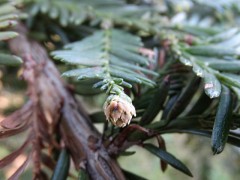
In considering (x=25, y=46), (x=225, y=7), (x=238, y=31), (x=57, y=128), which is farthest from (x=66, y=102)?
(x=225, y=7)

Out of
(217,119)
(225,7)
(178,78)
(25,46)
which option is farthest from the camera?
(225,7)

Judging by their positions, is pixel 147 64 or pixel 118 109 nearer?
pixel 118 109

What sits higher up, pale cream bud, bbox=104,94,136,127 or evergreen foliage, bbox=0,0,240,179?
pale cream bud, bbox=104,94,136,127

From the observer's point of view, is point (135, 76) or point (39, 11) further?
point (39, 11)

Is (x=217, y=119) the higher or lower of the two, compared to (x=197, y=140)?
higher

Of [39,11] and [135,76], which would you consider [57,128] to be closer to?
[135,76]

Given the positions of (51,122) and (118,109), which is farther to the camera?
(51,122)

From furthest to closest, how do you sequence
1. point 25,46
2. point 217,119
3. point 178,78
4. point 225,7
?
point 225,7 → point 25,46 → point 178,78 → point 217,119

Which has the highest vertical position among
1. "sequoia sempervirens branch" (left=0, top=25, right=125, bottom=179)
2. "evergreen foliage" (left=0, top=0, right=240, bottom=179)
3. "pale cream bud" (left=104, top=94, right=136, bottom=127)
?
"pale cream bud" (left=104, top=94, right=136, bottom=127)
